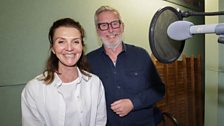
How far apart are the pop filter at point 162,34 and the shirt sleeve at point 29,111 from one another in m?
0.88

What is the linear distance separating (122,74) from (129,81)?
0.08m

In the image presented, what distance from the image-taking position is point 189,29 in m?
0.68

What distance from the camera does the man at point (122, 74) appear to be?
5.85ft

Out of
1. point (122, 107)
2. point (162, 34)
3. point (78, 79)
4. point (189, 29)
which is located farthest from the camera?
point (122, 107)

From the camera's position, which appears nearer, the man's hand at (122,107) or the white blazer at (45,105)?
the white blazer at (45,105)

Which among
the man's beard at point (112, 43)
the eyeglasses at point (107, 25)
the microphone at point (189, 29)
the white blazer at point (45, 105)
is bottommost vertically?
the white blazer at point (45, 105)

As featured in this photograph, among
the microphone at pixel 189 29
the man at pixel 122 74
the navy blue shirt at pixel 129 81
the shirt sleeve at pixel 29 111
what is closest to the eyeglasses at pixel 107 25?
the man at pixel 122 74

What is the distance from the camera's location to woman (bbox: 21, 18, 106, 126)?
4.60ft

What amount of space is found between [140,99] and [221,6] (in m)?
1.43

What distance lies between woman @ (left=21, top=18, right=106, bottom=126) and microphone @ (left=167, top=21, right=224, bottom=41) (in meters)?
0.84

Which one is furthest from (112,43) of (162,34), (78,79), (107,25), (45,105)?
(162,34)

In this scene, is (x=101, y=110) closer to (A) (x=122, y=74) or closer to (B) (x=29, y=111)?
(A) (x=122, y=74)

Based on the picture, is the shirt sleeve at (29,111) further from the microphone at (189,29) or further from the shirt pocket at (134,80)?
the microphone at (189,29)

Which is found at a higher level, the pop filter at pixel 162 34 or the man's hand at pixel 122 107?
the pop filter at pixel 162 34
